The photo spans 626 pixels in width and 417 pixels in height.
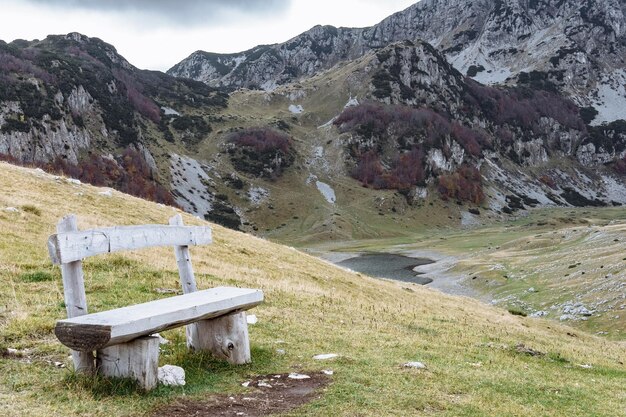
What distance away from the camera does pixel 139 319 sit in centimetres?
854

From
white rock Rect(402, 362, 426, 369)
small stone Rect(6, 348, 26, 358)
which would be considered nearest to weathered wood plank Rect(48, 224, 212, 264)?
small stone Rect(6, 348, 26, 358)

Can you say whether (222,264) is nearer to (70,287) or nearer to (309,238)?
(70,287)

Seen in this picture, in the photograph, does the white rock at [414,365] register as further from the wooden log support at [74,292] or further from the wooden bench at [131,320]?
the wooden log support at [74,292]

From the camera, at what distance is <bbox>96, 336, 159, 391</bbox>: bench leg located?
8.72 meters

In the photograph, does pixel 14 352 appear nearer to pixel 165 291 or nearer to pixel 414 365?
pixel 165 291

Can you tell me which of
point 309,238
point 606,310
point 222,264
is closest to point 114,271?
point 222,264

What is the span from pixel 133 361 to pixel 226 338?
2.48m

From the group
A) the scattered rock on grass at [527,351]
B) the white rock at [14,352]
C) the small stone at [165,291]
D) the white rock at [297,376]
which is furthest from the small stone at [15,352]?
the scattered rock on grass at [527,351]

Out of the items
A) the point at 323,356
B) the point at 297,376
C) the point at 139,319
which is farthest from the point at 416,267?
the point at 139,319

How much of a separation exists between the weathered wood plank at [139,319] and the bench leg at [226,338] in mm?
315

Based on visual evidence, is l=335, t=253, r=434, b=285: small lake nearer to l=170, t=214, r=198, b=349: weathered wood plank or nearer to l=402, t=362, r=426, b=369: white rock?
l=402, t=362, r=426, b=369: white rock

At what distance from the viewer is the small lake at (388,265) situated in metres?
98.4

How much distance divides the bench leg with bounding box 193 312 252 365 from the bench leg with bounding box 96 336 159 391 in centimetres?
212

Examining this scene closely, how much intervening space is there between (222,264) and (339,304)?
345 inches
